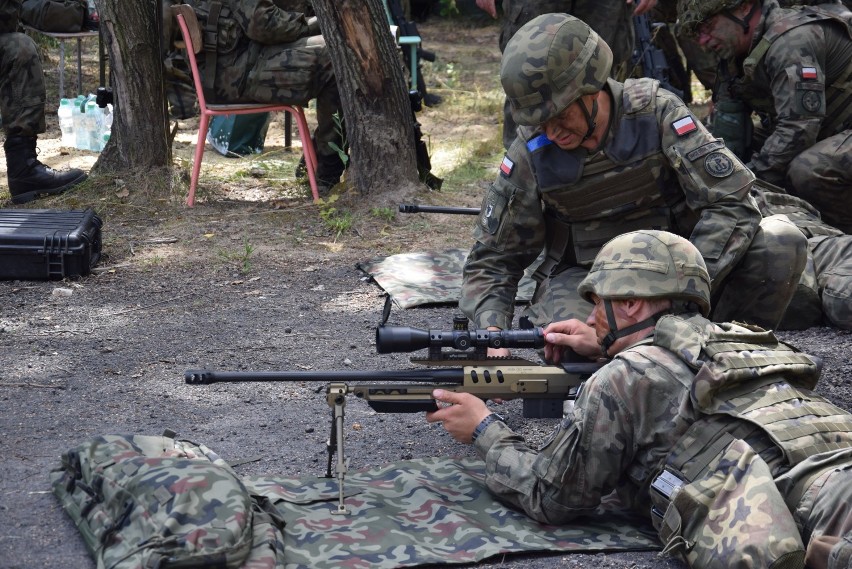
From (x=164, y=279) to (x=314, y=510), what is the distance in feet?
10.9

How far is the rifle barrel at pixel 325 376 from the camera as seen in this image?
331 centimetres

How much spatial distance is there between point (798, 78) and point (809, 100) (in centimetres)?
15

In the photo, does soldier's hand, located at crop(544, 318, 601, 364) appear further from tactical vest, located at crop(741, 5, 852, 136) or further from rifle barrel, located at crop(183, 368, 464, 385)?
tactical vest, located at crop(741, 5, 852, 136)

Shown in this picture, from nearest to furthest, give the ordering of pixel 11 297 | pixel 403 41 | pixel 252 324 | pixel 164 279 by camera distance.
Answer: pixel 252 324 → pixel 11 297 → pixel 164 279 → pixel 403 41

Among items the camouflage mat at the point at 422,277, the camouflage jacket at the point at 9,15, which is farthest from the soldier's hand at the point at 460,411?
the camouflage jacket at the point at 9,15

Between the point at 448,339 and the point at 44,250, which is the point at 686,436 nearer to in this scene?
the point at 448,339

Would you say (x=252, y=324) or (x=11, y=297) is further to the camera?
(x=11, y=297)

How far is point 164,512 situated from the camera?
9.93ft

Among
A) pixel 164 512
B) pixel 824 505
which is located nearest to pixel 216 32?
pixel 164 512

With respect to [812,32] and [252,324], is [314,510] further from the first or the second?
[812,32]

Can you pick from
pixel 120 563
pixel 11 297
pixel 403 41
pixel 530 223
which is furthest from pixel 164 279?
pixel 403 41

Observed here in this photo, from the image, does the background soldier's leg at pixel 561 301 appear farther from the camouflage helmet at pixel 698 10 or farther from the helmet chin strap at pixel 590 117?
the camouflage helmet at pixel 698 10

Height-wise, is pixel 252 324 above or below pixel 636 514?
below

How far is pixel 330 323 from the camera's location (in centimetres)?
573
